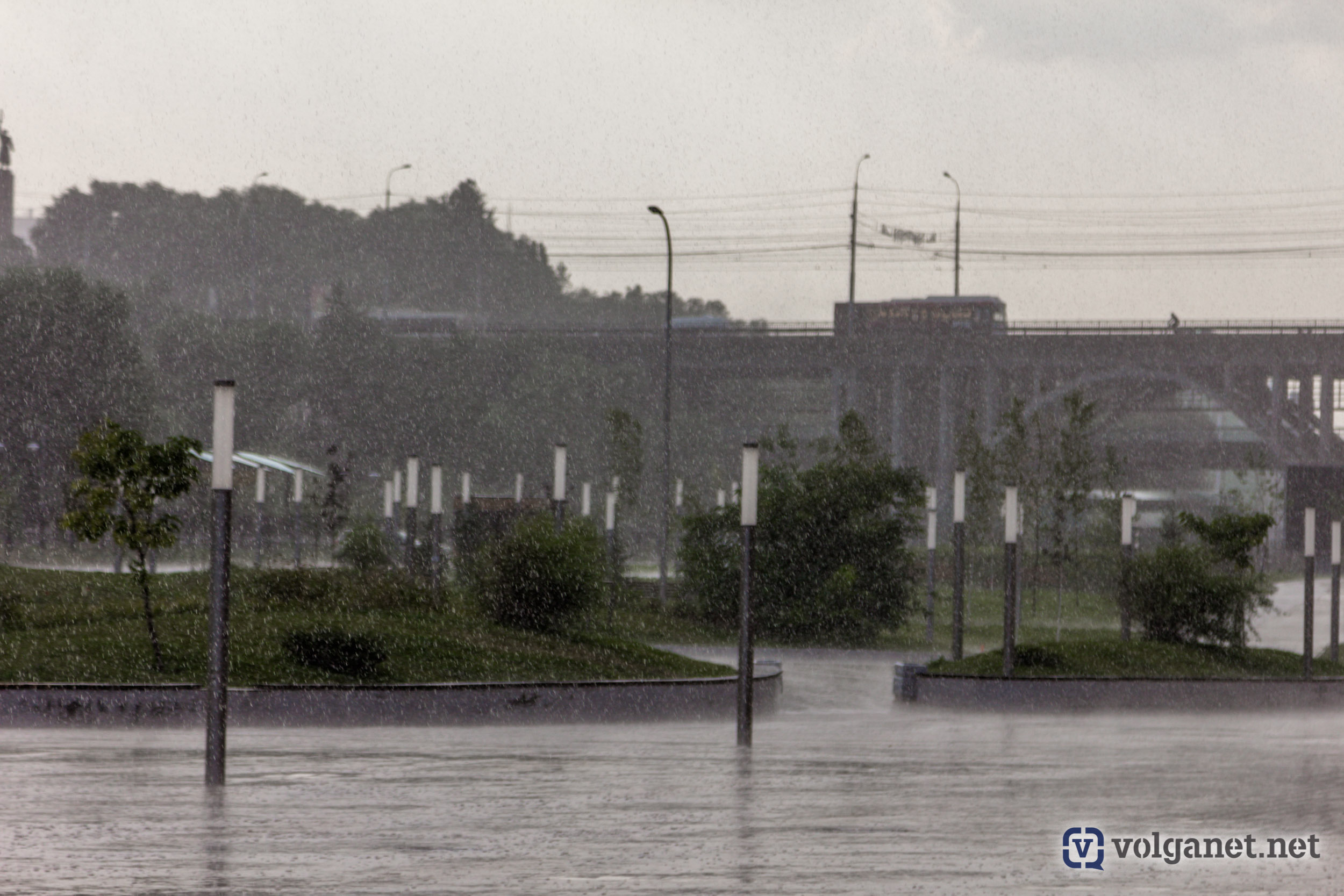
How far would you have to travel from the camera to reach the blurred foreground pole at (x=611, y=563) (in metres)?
31.8

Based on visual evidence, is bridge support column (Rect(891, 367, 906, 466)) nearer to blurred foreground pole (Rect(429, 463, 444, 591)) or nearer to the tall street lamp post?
blurred foreground pole (Rect(429, 463, 444, 591))

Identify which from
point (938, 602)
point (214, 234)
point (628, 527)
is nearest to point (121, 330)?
point (628, 527)

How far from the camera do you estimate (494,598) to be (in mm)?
24969

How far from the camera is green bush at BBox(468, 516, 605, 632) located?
24.8 m

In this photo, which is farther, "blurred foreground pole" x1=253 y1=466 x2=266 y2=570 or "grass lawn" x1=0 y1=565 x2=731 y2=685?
"blurred foreground pole" x1=253 y1=466 x2=266 y2=570

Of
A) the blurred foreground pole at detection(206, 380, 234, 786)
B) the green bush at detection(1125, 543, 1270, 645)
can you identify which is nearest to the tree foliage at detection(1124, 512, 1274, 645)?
the green bush at detection(1125, 543, 1270, 645)

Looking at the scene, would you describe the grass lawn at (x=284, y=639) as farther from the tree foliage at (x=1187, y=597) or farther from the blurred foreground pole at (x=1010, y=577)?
the tree foliage at (x=1187, y=597)

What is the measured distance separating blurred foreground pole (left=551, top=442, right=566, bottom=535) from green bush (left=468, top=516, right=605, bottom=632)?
0.77 metres

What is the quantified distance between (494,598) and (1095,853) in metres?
15.4

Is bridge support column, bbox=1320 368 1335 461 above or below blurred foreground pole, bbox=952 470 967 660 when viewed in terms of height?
above

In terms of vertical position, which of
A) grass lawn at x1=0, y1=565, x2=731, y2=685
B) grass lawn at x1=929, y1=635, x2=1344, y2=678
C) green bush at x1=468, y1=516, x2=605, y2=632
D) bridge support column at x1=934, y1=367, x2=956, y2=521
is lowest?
grass lawn at x1=929, y1=635, x2=1344, y2=678

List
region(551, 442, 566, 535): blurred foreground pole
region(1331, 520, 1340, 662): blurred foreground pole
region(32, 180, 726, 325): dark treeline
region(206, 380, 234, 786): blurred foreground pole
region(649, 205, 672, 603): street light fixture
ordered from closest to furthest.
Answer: region(206, 380, 234, 786): blurred foreground pole
region(551, 442, 566, 535): blurred foreground pole
region(1331, 520, 1340, 662): blurred foreground pole
region(649, 205, 672, 603): street light fixture
region(32, 180, 726, 325): dark treeline

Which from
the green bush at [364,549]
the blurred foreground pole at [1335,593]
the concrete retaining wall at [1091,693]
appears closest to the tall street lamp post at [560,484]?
the concrete retaining wall at [1091,693]

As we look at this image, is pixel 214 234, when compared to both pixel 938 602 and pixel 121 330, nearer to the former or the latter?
pixel 121 330
